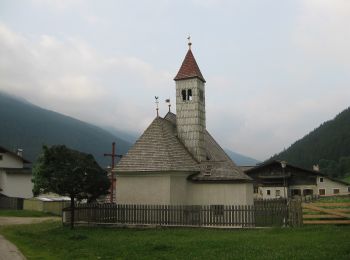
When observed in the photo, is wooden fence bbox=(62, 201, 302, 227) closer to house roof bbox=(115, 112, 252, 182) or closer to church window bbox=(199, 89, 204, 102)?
house roof bbox=(115, 112, 252, 182)

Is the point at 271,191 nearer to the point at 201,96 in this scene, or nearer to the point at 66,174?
the point at 201,96

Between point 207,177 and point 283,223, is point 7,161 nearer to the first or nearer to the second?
point 207,177

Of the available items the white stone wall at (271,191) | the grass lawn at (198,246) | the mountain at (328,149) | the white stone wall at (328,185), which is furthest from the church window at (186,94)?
the mountain at (328,149)

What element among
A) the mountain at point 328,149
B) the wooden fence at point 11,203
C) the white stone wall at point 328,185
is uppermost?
the mountain at point 328,149

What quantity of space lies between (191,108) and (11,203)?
26.1 m

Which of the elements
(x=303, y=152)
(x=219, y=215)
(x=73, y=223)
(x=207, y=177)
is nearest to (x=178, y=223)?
(x=219, y=215)

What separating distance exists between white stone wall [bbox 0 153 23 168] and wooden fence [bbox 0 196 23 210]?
29.0 feet

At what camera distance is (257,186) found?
71688 millimetres

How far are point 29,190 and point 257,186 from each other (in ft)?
114

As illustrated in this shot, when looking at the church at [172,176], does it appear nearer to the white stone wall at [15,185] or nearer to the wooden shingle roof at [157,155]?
the wooden shingle roof at [157,155]

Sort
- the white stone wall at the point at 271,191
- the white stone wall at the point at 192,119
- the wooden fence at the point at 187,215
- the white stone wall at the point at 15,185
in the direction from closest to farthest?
the wooden fence at the point at 187,215 → the white stone wall at the point at 192,119 → the white stone wall at the point at 15,185 → the white stone wall at the point at 271,191

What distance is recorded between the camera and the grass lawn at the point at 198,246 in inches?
583

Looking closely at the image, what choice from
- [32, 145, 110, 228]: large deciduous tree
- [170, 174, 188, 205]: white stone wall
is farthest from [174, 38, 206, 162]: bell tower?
[32, 145, 110, 228]: large deciduous tree

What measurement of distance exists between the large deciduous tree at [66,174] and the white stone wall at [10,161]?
3447 cm
